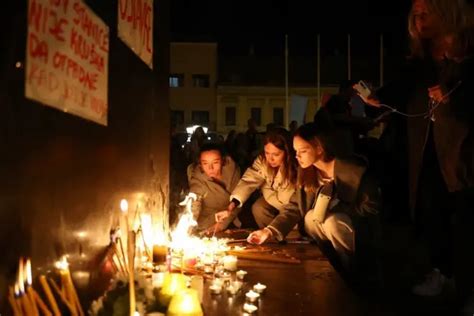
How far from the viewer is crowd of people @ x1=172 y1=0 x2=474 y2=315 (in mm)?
3639

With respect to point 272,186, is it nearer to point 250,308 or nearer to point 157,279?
point 250,308

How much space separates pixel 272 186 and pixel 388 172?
2.03 meters

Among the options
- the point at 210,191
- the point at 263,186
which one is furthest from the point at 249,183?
the point at 210,191

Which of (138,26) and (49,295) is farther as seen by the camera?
(138,26)

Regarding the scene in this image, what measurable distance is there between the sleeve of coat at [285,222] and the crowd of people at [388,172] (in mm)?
12

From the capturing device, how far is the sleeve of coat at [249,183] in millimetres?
6500

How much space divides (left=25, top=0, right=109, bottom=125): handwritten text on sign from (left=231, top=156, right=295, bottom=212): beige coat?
3.24 m

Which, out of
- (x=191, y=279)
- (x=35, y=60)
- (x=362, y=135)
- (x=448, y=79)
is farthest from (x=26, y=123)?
(x=362, y=135)

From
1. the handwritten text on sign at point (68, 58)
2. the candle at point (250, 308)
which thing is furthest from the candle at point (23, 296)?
the candle at point (250, 308)

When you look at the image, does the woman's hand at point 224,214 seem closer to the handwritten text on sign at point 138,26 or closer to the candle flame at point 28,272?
the handwritten text on sign at point 138,26

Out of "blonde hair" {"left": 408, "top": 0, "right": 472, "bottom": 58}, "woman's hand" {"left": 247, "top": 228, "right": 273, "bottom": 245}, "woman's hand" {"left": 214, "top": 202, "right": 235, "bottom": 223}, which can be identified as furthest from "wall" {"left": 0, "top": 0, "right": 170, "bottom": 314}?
"blonde hair" {"left": 408, "top": 0, "right": 472, "bottom": 58}

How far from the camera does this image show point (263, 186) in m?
6.62

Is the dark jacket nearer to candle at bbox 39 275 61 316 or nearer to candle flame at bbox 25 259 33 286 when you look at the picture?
candle at bbox 39 275 61 316

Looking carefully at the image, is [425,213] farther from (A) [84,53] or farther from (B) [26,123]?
(B) [26,123]
